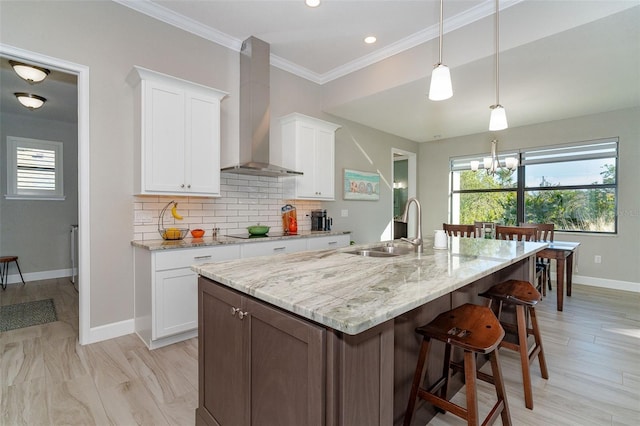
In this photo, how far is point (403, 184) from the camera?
7.38 m

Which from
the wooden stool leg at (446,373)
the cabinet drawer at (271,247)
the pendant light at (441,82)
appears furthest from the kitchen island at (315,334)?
the cabinet drawer at (271,247)

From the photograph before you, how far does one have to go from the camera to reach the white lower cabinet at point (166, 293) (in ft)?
8.22

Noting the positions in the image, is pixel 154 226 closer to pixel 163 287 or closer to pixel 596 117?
pixel 163 287

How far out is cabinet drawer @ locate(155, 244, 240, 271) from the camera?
2531 mm

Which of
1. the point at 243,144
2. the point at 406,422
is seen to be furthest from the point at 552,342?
the point at 243,144

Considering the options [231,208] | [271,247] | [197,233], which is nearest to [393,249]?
[271,247]

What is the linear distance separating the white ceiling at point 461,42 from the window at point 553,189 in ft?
2.83

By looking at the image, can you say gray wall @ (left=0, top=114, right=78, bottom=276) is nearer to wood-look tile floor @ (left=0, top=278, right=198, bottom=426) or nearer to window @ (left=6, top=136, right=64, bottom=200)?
window @ (left=6, top=136, right=64, bottom=200)

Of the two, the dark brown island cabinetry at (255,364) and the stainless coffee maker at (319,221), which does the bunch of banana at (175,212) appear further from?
the stainless coffee maker at (319,221)

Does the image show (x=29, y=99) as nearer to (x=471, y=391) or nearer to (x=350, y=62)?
(x=350, y=62)

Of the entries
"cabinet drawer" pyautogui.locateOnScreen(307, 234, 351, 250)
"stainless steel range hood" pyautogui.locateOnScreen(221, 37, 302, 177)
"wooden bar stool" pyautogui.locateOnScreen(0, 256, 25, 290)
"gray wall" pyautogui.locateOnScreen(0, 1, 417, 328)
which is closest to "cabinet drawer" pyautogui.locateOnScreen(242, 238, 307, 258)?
"cabinet drawer" pyautogui.locateOnScreen(307, 234, 351, 250)

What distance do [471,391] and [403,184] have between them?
6395mm

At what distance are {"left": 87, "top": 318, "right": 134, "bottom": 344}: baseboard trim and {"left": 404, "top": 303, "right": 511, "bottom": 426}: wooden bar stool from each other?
8.49ft

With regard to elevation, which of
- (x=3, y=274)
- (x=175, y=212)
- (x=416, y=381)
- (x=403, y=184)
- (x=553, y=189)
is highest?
(x=403, y=184)
